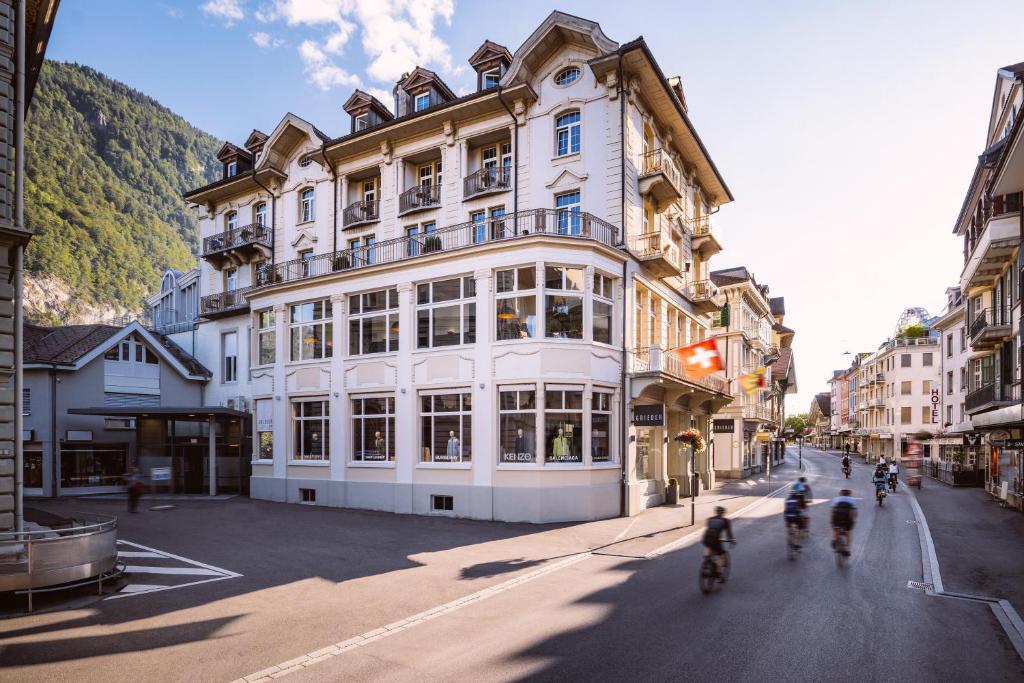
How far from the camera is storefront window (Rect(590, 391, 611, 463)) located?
2014 cm

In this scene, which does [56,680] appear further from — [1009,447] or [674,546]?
[1009,447]

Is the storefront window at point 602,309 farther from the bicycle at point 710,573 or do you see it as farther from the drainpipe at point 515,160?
the bicycle at point 710,573

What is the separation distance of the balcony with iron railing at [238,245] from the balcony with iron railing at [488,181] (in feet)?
40.2

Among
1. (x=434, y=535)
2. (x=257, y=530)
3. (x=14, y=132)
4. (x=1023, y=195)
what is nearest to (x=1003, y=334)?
(x=1023, y=195)

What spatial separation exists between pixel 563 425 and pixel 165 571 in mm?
11626

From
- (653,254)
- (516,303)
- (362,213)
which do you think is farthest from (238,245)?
(653,254)

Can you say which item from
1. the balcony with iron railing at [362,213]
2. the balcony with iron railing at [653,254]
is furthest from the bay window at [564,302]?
the balcony with iron railing at [362,213]

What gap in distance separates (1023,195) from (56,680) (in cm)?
3037

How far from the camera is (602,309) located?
68.7 ft

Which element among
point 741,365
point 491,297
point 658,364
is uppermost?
point 491,297

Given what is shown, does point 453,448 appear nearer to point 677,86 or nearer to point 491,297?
point 491,297

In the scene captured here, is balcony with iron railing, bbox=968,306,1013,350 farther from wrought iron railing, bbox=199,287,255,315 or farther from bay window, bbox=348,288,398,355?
wrought iron railing, bbox=199,287,255,315

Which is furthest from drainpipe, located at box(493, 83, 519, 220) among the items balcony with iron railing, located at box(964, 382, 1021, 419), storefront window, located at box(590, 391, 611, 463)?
balcony with iron railing, located at box(964, 382, 1021, 419)

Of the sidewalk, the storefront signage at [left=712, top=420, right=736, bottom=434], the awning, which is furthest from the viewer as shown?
the storefront signage at [left=712, top=420, right=736, bottom=434]
